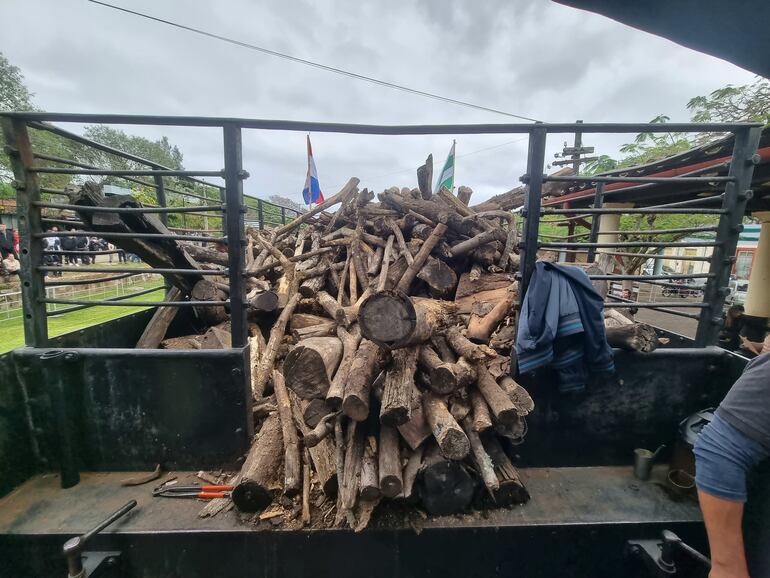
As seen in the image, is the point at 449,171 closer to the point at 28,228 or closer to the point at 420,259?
the point at 420,259

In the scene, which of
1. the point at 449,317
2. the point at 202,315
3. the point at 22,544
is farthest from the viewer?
the point at 202,315

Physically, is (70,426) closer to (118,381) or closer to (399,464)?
(118,381)

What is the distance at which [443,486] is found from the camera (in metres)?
1.90

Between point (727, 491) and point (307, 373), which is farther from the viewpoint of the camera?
point (307, 373)

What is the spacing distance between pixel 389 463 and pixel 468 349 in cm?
96

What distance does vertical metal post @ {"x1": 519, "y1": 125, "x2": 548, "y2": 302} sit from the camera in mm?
2152

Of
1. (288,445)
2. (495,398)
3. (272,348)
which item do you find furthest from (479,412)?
(272,348)

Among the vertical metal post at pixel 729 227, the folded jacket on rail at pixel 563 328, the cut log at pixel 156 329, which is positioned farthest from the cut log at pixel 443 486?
the cut log at pixel 156 329

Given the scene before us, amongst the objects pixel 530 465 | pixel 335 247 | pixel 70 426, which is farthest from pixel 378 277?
pixel 70 426

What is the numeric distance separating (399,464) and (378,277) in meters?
3.17

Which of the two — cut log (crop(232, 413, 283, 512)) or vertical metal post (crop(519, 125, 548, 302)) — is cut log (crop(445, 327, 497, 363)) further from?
cut log (crop(232, 413, 283, 512))

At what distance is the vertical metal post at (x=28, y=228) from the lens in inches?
80.0

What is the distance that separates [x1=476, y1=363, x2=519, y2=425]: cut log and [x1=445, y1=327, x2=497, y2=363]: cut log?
3.0 inches

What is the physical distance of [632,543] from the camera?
6.41 ft
